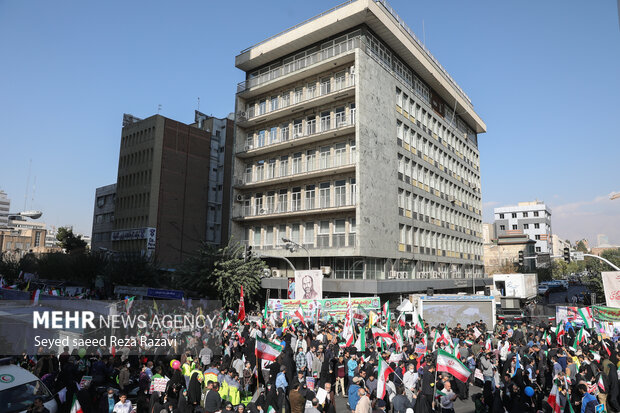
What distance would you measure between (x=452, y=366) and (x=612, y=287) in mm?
19340

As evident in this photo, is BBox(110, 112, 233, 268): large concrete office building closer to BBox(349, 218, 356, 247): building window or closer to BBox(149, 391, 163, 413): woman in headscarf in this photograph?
BBox(349, 218, 356, 247): building window

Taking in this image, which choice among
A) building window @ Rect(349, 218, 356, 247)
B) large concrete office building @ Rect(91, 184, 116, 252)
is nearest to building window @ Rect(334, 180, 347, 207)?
building window @ Rect(349, 218, 356, 247)

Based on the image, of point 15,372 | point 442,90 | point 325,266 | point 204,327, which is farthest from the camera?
point 442,90

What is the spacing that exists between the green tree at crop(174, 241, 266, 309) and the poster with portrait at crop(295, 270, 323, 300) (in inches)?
243

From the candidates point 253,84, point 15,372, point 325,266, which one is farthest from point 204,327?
point 253,84

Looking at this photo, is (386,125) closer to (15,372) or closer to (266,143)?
(266,143)

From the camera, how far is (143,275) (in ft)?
126

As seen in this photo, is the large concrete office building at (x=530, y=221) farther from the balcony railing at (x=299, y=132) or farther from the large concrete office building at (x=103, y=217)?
the large concrete office building at (x=103, y=217)

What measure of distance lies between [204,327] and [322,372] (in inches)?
309

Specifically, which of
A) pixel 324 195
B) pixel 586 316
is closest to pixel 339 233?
pixel 324 195

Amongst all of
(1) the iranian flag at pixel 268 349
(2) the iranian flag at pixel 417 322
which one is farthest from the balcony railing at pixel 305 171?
(1) the iranian flag at pixel 268 349

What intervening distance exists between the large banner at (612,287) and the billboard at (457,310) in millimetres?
6471

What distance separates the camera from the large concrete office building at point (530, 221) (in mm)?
117562

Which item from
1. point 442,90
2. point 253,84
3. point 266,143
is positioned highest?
point 442,90
